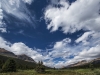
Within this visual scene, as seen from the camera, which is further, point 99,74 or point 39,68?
point 39,68

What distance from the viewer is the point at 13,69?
76625 millimetres

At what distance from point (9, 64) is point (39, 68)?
56.5 ft

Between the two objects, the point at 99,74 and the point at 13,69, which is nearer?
the point at 99,74

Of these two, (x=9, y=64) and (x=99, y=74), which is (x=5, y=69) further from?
(x=99, y=74)

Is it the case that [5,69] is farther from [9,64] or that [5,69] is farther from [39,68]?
[39,68]

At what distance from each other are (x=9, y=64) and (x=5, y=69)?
3596 millimetres

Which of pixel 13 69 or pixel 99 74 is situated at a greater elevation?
pixel 13 69

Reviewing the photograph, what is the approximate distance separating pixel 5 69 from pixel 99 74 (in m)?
50.1

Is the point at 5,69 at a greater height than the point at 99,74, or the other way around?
the point at 5,69

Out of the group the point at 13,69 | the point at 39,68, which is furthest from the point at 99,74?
the point at 13,69

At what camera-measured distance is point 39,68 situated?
78250 mm

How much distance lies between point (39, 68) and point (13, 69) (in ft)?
48.3

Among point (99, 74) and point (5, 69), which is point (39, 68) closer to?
point (5, 69)

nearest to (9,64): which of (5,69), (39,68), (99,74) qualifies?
(5,69)
